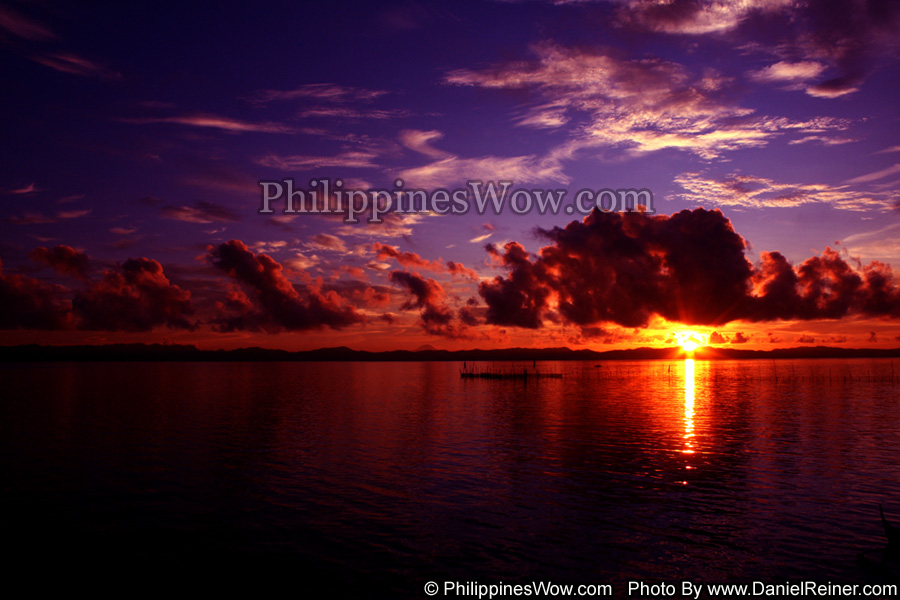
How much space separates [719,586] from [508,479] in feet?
51.7

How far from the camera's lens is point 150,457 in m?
39.8

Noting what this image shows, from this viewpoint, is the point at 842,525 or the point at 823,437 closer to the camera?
the point at 842,525

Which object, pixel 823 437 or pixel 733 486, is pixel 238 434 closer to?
pixel 733 486

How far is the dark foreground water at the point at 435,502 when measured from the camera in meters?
19.7

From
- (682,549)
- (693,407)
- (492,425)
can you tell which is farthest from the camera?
(693,407)

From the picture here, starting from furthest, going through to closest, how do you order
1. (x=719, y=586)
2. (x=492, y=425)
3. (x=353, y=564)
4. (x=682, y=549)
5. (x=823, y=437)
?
(x=492, y=425) < (x=823, y=437) < (x=682, y=549) < (x=353, y=564) < (x=719, y=586)

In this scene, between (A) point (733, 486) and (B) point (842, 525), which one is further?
(A) point (733, 486)

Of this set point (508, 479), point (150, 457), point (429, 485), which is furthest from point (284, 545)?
point (150, 457)

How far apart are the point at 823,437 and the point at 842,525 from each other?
101 feet

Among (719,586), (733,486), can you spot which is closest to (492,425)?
(733,486)

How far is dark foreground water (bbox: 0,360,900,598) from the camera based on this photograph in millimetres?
19719

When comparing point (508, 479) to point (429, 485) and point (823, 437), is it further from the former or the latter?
point (823, 437)

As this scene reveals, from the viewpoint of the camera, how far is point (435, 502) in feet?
91.2

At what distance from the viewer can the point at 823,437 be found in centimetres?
4953
